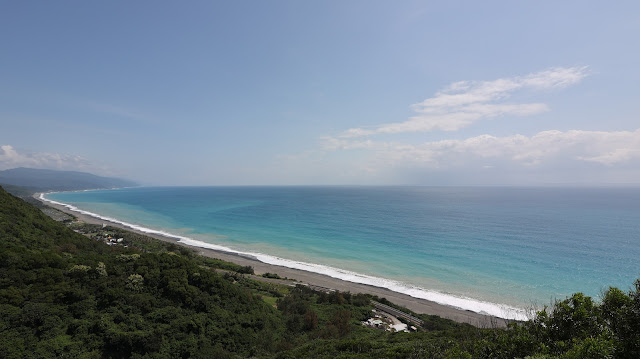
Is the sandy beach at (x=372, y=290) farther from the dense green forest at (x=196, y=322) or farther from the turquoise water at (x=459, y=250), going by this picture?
the dense green forest at (x=196, y=322)

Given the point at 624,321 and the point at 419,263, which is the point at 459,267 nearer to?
the point at 419,263

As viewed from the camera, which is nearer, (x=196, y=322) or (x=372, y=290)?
(x=196, y=322)

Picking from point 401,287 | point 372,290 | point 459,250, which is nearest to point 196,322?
point 372,290

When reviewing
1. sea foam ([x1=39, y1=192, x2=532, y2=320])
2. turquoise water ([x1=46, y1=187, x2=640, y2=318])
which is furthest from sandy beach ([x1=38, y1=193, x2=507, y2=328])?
turquoise water ([x1=46, y1=187, x2=640, y2=318])

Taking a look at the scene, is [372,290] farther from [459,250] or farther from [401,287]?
[459,250]

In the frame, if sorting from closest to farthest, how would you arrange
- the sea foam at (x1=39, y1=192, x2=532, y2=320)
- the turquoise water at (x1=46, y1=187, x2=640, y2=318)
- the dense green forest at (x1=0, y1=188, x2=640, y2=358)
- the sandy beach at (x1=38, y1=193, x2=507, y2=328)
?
the dense green forest at (x1=0, y1=188, x2=640, y2=358) → the sandy beach at (x1=38, y1=193, x2=507, y2=328) → the sea foam at (x1=39, y1=192, x2=532, y2=320) → the turquoise water at (x1=46, y1=187, x2=640, y2=318)

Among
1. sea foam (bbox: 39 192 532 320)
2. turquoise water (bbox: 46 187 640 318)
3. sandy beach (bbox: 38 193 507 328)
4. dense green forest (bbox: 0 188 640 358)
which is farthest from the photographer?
turquoise water (bbox: 46 187 640 318)

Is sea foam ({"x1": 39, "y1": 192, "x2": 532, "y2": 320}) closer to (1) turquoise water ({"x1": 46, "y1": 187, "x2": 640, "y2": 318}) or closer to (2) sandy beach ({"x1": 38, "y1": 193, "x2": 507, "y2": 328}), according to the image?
(1) turquoise water ({"x1": 46, "y1": 187, "x2": 640, "y2": 318})

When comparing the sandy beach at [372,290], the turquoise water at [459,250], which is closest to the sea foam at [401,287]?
the turquoise water at [459,250]
